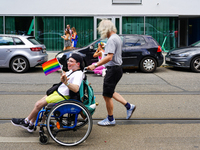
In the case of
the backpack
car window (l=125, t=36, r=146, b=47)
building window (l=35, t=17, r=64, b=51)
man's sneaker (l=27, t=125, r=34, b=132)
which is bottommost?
man's sneaker (l=27, t=125, r=34, b=132)

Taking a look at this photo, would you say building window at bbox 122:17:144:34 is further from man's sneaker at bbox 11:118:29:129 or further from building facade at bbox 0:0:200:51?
man's sneaker at bbox 11:118:29:129

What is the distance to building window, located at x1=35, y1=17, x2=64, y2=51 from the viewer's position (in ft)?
61.0

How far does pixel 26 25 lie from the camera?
18.6 metres

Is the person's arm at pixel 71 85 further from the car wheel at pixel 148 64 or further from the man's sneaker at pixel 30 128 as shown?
the car wheel at pixel 148 64

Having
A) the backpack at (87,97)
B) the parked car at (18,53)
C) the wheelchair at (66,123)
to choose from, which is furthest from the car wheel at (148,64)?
the wheelchair at (66,123)

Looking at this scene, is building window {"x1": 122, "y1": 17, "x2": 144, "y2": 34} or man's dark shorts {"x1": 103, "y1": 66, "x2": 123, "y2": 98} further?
building window {"x1": 122, "y1": 17, "x2": 144, "y2": 34}

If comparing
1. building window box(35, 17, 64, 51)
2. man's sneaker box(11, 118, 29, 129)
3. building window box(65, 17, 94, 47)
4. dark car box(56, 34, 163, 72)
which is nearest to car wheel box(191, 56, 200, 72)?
dark car box(56, 34, 163, 72)

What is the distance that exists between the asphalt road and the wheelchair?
0.40 feet

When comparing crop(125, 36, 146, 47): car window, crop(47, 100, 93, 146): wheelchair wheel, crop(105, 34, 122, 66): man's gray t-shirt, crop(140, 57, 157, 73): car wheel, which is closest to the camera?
crop(47, 100, 93, 146): wheelchair wheel

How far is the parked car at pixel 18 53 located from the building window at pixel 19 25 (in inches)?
287
